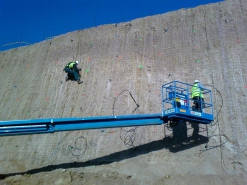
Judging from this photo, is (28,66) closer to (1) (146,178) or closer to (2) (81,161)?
(2) (81,161)

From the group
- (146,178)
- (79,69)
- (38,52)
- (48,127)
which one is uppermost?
(38,52)

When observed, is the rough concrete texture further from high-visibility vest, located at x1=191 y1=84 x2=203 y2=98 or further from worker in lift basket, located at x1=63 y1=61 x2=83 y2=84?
high-visibility vest, located at x1=191 y1=84 x2=203 y2=98

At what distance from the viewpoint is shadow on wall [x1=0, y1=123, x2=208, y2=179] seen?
10424 millimetres

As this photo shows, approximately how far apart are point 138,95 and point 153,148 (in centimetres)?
264

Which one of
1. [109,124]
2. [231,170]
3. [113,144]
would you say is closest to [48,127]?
[109,124]

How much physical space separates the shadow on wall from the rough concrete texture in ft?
0.12

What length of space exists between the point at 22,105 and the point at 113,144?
611 cm

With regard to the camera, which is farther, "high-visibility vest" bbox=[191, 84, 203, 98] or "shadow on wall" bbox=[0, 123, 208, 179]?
"shadow on wall" bbox=[0, 123, 208, 179]

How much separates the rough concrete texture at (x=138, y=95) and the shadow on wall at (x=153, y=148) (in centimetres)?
4

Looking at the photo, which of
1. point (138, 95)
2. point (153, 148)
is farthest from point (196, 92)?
point (138, 95)

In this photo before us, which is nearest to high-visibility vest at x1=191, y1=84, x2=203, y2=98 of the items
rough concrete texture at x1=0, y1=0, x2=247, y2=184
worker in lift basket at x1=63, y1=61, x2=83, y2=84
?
rough concrete texture at x1=0, y1=0, x2=247, y2=184

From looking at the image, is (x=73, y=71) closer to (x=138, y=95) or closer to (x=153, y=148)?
(x=138, y=95)

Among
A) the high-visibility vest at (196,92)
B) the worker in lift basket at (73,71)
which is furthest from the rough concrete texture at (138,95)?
the high-visibility vest at (196,92)

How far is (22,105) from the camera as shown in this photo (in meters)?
14.8
